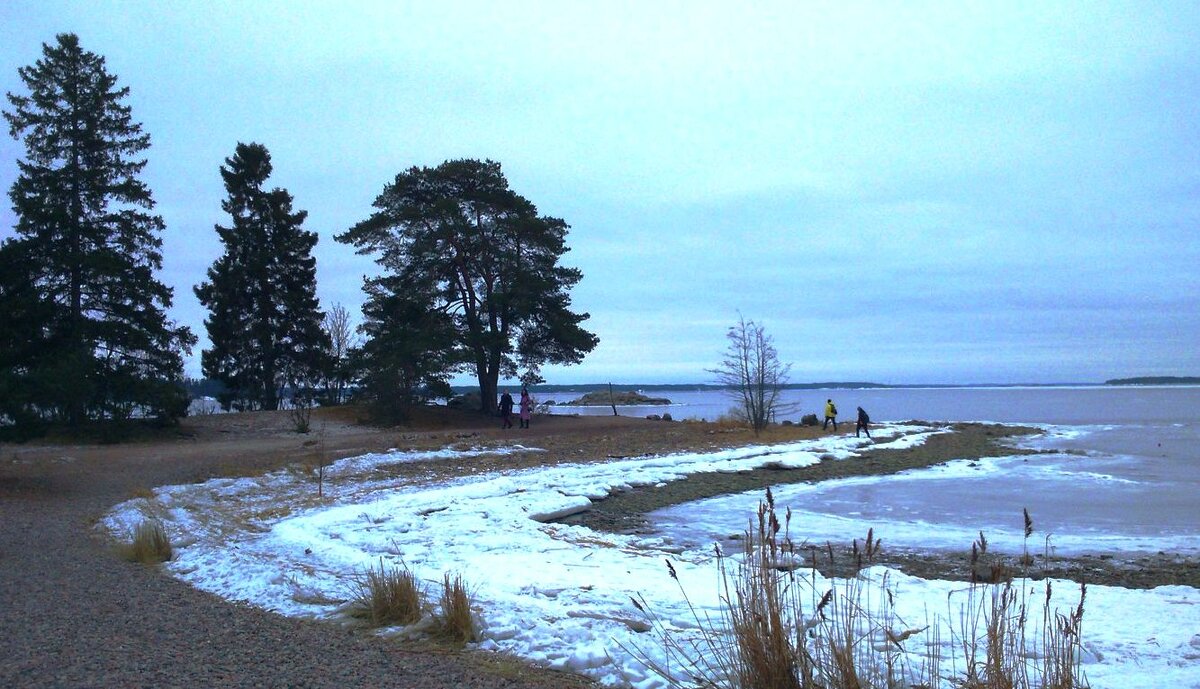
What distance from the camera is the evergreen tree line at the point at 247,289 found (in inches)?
1047

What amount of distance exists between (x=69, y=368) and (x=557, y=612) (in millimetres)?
21173

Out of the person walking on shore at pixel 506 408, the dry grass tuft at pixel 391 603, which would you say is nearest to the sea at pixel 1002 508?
the dry grass tuft at pixel 391 603

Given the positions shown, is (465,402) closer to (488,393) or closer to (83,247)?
(488,393)

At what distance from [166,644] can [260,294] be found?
37.0 m

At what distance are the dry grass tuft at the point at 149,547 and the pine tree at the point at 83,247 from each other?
17.8 meters

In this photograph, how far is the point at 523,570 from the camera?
870cm

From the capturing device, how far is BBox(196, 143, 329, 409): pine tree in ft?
133

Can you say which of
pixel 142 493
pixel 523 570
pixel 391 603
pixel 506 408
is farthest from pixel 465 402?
pixel 391 603

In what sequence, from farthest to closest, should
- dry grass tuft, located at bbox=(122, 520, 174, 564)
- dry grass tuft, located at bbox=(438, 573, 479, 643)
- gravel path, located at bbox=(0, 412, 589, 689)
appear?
dry grass tuft, located at bbox=(122, 520, 174, 564)
dry grass tuft, located at bbox=(438, 573, 479, 643)
gravel path, located at bbox=(0, 412, 589, 689)

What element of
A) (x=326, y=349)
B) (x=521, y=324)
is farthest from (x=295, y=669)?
(x=326, y=349)

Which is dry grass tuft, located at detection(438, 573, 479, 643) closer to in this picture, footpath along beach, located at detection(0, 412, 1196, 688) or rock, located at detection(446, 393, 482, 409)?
footpath along beach, located at detection(0, 412, 1196, 688)

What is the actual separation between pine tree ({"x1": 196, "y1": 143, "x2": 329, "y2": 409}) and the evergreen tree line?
0.07 m

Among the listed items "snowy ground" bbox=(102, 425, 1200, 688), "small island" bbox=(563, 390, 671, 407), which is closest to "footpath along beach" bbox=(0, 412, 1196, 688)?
"snowy ground" bbox=(102, 425, 1200, 688)

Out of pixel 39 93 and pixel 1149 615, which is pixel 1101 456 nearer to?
pixel 1149 615
